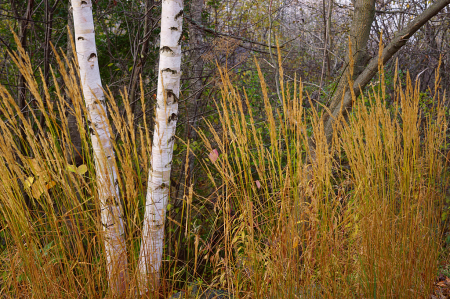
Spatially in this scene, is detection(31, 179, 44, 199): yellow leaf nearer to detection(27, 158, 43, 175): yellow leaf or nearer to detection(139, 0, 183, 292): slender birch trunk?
detection(27, 158, 43, 175): yellow leaf

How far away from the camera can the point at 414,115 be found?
62.6 inches

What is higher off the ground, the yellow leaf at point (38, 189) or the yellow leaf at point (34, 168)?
the yellow leaf at point (34, 168)

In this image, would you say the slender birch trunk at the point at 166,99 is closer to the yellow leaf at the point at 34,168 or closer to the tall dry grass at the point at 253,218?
the tall dry grass at the point at 253,218

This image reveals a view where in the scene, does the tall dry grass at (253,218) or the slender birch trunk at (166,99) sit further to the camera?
the slender birch trunk at (166,99)

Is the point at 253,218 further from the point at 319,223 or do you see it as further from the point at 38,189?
the point at 38,189

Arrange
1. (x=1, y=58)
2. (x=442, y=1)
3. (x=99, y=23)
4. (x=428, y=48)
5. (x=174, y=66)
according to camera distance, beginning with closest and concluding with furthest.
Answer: (x=174, y=66) → (x=442, y=1) → (x=99, y=23) → (x=1, y=58) → (x=428, y=48)

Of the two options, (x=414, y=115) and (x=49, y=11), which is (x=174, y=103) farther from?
(x=49, y=11)

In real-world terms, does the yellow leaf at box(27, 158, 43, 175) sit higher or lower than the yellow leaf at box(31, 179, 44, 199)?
higher

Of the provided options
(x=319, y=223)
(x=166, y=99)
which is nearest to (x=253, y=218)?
(x=319, y=223)

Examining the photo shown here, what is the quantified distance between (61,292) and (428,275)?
179 centimetres

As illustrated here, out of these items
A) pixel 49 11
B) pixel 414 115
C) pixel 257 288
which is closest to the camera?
pixel 257 288

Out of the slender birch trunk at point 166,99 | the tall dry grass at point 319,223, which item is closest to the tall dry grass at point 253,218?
the tall dry grass at point 319,223

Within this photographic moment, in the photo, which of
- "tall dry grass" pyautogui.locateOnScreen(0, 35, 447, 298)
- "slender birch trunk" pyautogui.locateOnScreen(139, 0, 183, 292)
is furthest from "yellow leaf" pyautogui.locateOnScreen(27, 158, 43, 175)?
"slender birch trunk" pyautogui.locateOnScreen(139, 0, 183, 292)

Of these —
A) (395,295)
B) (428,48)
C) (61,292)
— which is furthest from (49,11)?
(428,48)
